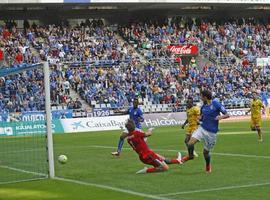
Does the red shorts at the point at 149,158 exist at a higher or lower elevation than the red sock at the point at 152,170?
higher

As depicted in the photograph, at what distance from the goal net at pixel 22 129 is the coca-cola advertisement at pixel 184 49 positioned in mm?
25254

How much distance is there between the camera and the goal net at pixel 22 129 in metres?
17.0

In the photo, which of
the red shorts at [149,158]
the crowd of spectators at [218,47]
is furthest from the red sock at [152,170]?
the crowd of spectators at [218,47]

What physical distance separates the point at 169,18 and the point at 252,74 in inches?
478

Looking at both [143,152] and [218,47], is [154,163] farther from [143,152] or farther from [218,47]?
A: [218,47]

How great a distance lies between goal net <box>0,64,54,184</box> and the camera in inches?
670

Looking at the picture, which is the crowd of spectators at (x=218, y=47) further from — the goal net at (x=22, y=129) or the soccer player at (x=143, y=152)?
the soccer player at (x=143, y=152)

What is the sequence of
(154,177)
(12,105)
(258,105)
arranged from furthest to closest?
(258,105) < (12,105) < (154,177)

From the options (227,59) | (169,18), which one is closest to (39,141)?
(227,59)

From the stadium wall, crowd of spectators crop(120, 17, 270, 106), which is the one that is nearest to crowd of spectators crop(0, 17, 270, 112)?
crowd of spectators crop(120, 17, 270, 106)

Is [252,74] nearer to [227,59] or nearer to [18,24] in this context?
[227,59]

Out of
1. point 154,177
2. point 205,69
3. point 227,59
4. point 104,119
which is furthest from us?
point 227,59

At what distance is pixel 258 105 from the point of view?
90.3 ft

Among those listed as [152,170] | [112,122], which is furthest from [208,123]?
[112,122]
